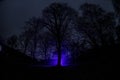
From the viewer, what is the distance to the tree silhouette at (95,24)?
13.1 meters

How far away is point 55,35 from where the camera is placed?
1329 centimetres

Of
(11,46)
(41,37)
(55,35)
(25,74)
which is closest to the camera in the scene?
(25,74)

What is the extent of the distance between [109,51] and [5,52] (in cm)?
657

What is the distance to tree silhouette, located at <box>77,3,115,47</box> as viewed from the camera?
13078 millimetres

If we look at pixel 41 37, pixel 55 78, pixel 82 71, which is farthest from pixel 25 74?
pixel 41 37

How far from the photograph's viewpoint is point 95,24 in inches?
530

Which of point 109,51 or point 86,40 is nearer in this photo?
point 109,51

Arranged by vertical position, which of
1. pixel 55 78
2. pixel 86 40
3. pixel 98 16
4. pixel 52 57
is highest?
pixel 98 16

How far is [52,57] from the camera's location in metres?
13.7

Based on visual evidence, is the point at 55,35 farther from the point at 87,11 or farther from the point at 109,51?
the point at 109,51

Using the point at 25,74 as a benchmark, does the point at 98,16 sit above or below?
above

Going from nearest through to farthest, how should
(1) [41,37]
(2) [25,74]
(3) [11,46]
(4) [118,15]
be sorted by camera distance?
1. (4) [118,15]
2. (2) [25,74]
3. (1) [41,37]
4. (3) [11,46]

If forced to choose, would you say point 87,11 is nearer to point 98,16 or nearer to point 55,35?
point 98,16

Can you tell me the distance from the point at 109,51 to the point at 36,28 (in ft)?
15.8
